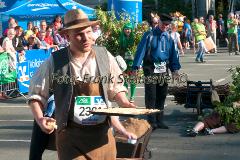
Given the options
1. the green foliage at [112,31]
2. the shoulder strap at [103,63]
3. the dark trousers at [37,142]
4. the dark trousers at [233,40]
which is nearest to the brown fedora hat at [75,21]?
the shoulder strap at [103,63]

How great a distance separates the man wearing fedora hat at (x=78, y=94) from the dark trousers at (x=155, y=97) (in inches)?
239

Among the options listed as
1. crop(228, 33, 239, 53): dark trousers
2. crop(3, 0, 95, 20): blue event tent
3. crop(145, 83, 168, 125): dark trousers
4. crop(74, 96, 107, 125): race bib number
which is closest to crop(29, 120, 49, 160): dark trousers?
crop(74, 96, 107, 125): race bib number

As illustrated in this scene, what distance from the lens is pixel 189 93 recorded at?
12289 mm

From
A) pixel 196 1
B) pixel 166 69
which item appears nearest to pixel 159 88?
pixel 166 69

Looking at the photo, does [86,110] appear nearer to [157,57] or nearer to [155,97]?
[157,57]

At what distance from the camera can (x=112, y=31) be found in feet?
49.4

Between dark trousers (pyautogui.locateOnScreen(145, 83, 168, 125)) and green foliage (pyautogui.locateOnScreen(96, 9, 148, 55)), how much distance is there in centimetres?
310

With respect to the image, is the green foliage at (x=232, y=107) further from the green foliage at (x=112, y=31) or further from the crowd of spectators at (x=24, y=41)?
the crowd of spectators at (x=24, y=41)

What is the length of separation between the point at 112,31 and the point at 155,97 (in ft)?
13.1

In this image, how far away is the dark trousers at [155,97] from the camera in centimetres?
1127

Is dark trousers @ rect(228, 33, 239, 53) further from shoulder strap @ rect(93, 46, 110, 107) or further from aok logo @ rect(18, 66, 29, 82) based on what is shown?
shoulder strap @ rect(93, 46, 110, 107)

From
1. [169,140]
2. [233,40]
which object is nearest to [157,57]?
[169,140]

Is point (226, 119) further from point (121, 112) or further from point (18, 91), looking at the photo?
point (18, 91)

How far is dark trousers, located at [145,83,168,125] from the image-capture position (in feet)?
37.0
